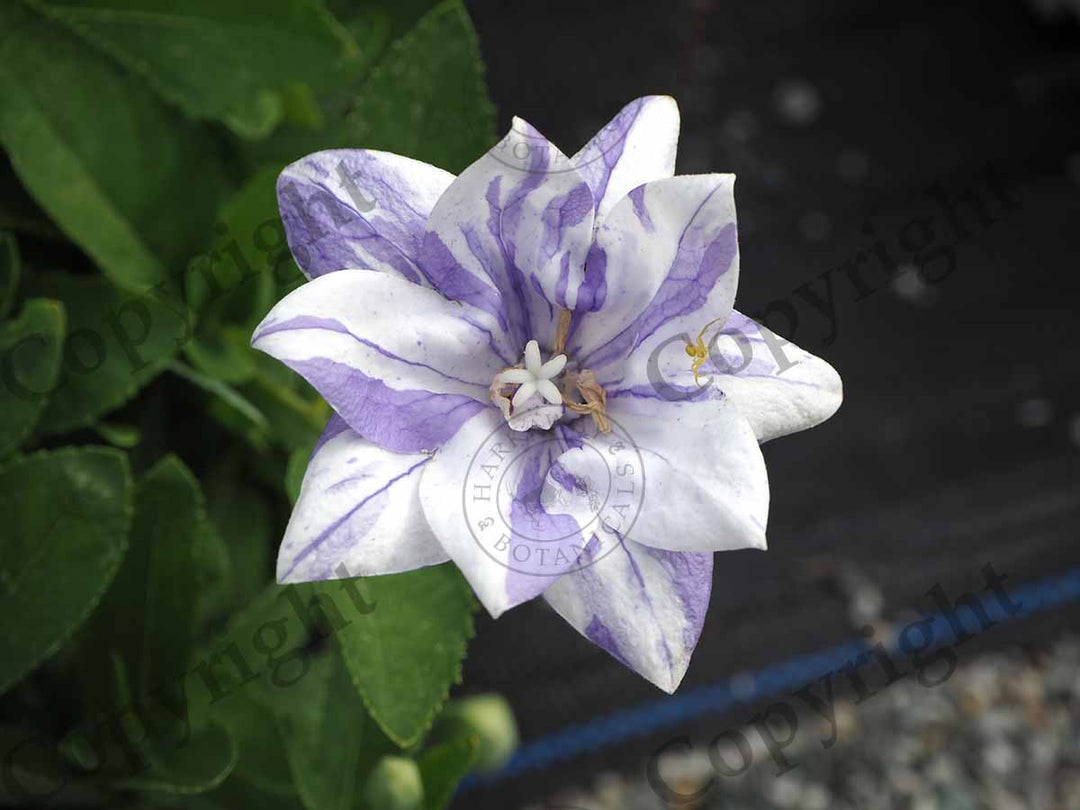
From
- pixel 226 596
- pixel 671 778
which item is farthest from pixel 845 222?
pixel 226 596

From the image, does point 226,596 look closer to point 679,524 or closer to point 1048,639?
point 679,524

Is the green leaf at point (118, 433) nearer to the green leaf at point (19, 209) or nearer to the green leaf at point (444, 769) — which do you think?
the green leaf at point (19, 209)

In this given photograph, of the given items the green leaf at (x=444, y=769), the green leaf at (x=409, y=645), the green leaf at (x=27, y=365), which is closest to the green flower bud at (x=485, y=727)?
the green leaf at (x=444, y=769)

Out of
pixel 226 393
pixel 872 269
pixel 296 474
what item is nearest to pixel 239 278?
pixel 226 393

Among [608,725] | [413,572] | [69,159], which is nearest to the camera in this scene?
[413,572]

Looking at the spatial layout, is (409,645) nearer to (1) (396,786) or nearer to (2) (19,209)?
(1) (396,786)

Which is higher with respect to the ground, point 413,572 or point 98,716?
point 413,572

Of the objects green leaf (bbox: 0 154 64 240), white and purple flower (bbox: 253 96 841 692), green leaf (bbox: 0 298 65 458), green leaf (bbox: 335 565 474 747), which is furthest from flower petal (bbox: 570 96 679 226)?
green leaf (bbox: 0 154 64 240)
